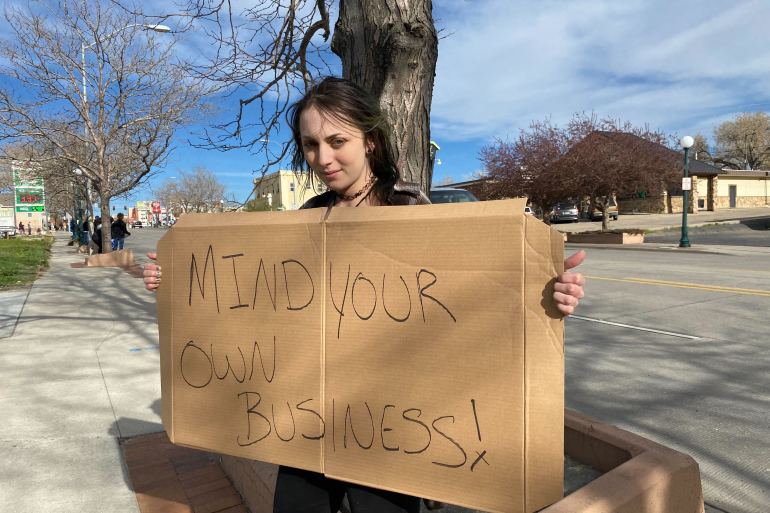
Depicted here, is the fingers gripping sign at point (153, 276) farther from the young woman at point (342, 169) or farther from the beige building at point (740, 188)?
the beige building at point (740, 188)

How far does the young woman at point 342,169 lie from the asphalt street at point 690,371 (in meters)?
1.78

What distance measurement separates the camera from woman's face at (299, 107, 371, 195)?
1.58 m

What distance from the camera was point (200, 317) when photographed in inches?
62.7

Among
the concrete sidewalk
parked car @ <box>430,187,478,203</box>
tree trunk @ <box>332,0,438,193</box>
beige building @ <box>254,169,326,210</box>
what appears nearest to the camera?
the concrete sidewalk

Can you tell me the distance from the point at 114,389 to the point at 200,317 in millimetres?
2862

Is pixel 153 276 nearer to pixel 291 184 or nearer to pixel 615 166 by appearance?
pixel 291 184

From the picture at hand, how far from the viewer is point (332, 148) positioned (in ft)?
5.23

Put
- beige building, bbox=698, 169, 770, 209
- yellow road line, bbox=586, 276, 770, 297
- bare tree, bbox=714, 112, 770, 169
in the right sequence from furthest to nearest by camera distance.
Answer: bare tree, bbox=714, 112, 770, 169, beige building, bbox=698, 169, 770, 209, yellow road line, bbox=586, 276, 770, 297

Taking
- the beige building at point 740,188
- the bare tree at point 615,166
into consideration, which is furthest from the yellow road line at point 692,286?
the beige building at point 740,188

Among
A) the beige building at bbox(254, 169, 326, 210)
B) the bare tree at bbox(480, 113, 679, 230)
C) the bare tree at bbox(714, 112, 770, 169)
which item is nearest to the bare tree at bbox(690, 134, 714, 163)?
the bare tree at bbox(714, 112, 770, 169)

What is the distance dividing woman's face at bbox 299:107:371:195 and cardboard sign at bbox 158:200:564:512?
22cm

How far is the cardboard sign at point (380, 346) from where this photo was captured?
1204 mm

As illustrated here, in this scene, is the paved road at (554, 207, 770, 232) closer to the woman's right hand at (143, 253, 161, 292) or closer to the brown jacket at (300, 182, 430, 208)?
the brown jacket at (300, 182, 430, 208)

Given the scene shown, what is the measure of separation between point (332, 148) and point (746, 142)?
76608mm
